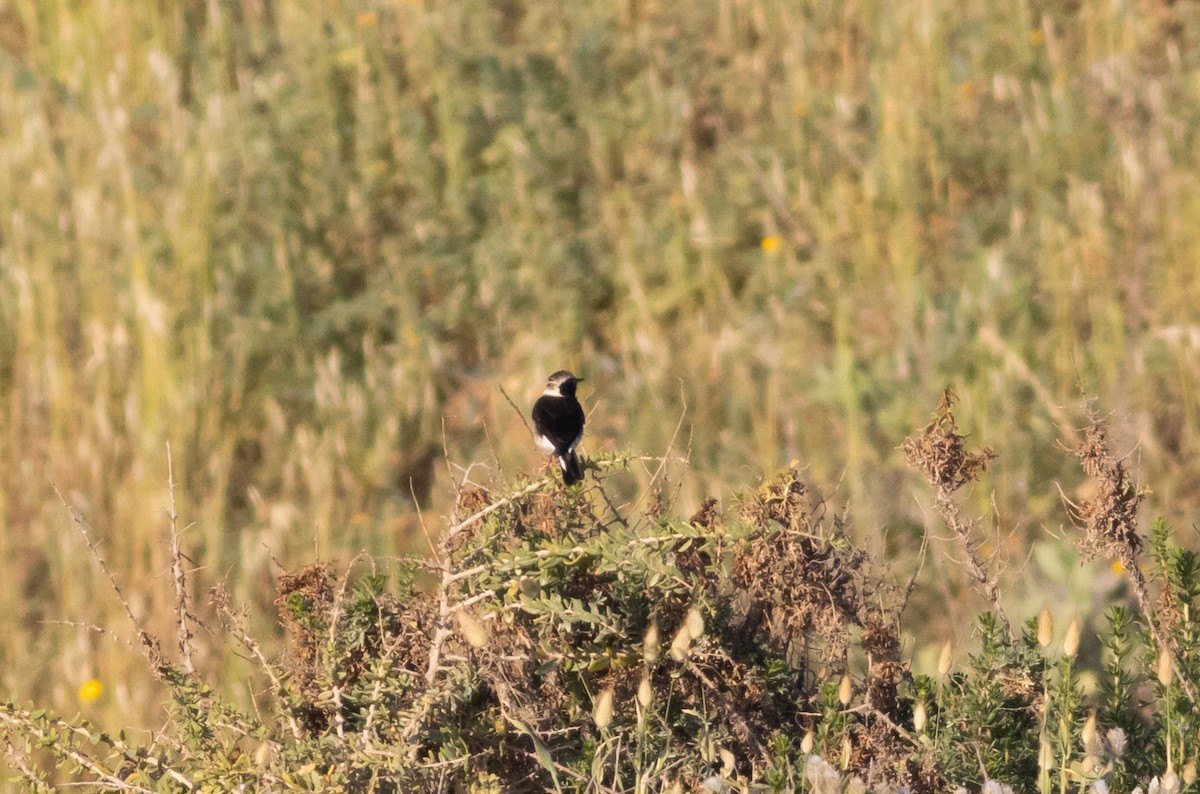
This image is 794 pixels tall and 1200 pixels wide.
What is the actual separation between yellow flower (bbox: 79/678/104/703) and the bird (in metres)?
1.78

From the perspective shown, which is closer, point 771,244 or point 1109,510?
point 1109,510

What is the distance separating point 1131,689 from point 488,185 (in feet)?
15.7

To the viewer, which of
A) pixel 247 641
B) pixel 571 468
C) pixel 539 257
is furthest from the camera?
pixel 539 257

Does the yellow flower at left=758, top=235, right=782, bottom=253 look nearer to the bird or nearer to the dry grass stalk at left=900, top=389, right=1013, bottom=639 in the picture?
the bird

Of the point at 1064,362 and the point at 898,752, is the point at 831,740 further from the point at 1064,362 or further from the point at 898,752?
the point at 1064,362

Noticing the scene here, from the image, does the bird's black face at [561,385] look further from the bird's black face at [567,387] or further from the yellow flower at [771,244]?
the yellow flower at [771,244]

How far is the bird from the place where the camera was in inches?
125

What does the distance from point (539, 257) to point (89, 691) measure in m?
2.75

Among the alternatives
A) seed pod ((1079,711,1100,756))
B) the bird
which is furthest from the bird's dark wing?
seed pod ((1079,711,1100,756))

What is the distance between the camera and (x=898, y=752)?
8.72 feet

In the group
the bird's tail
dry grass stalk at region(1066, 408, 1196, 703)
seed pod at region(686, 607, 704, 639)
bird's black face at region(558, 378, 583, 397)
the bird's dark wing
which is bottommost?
seed pod at region(686, 607, 704, 639)

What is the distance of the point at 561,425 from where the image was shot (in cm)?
396

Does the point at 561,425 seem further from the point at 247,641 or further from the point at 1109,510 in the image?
the point at 1109,510

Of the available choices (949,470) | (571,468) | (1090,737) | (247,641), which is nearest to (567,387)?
(571,468)
